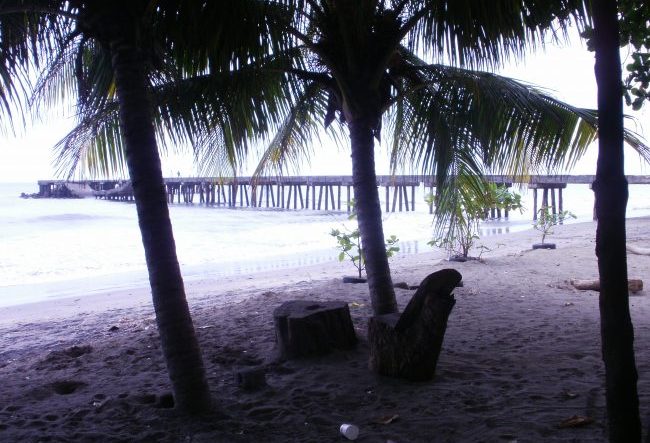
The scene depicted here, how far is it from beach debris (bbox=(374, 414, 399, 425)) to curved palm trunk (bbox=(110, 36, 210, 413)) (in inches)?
49.7

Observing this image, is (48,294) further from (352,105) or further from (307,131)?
(352,105)

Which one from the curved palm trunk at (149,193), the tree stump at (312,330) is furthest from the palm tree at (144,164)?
the tree stump at (312,330)

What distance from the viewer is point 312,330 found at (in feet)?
16.0

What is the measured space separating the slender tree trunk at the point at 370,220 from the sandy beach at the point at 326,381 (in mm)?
455

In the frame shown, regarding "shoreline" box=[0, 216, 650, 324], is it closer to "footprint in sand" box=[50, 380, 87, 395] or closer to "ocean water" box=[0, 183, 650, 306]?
"ocean water" box=[0, 183, 650, 306]

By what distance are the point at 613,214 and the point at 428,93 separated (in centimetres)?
410

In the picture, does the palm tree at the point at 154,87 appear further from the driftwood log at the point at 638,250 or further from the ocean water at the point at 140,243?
the driftwood log at the point at 638,250

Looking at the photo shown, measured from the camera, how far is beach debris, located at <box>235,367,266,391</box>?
423cm

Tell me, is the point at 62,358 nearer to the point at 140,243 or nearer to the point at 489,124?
the point at 489,124

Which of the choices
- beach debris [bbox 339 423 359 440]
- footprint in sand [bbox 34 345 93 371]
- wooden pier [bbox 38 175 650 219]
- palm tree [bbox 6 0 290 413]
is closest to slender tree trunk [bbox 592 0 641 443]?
beach debris [bbox 339 423 359 440]

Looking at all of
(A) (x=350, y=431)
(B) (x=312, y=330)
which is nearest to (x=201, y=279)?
(B) (x=312, y=330)

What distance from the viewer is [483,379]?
4.27 m

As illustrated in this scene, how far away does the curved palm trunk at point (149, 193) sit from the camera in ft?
11.5

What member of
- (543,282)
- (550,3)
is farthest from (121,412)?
(543,282)
